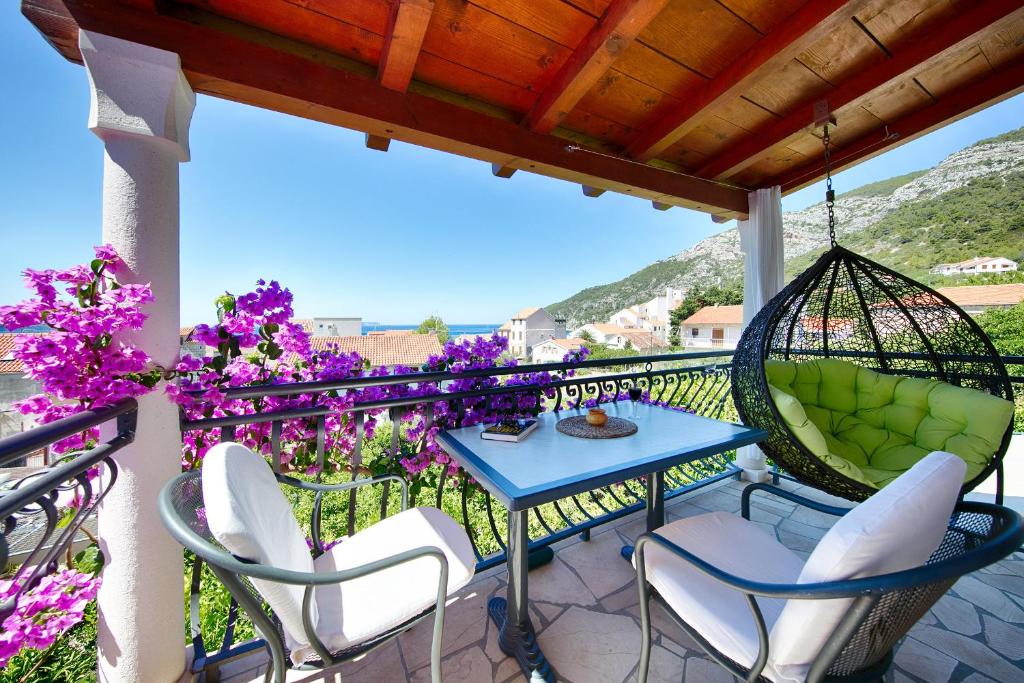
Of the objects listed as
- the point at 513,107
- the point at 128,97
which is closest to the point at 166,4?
the point at 128,97

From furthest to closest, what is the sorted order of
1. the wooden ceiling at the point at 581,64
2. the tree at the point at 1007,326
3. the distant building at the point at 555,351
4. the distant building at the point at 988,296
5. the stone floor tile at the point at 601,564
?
the distant building at the point at 988,296, the tree at the point at 1007,326, the distant building at the point at 555,351, the stone floor tile at the point at 601,564, the wooden ceiling at the point at 581,64

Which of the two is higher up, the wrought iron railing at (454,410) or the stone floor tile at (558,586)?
the wrought iron railing at (454,410)

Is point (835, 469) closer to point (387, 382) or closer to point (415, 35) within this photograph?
point (387, 382)

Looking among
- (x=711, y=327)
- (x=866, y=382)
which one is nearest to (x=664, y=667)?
(x=866, y=382)

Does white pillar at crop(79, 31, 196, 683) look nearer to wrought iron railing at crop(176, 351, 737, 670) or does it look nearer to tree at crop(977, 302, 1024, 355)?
wrought iron railing at crop(176, 351, 737, 670)

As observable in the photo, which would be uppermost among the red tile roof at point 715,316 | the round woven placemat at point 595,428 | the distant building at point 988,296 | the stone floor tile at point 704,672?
the red tile roof at point 715,316

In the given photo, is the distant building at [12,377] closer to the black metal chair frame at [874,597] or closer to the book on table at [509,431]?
the book on table at [509,431]

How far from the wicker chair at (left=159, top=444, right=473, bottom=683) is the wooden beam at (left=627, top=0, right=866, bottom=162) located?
2277mm

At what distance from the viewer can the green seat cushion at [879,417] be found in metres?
1.95

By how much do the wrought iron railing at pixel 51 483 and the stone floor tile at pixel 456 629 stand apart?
1111 millimetres

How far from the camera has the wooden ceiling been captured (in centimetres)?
146

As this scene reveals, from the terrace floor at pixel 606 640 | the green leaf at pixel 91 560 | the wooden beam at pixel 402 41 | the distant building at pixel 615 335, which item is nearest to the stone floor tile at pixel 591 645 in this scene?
the terrace floor at pixel 606 640

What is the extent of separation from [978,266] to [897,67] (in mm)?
14058

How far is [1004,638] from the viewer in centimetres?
155
